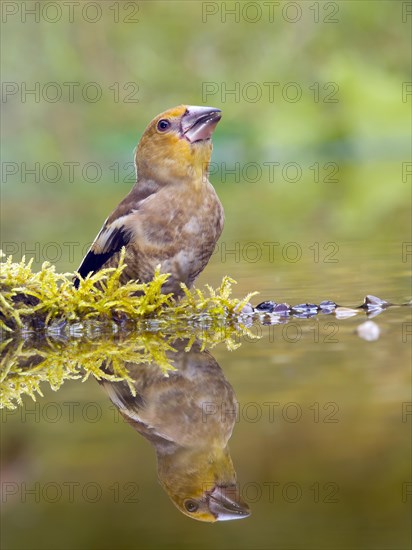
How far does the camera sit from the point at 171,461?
2316 mm

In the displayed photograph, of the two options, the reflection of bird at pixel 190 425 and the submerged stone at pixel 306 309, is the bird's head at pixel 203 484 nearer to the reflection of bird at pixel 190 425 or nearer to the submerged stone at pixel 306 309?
the reflection of bird at pixel 190 425

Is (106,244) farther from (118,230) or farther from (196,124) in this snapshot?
(196,124)

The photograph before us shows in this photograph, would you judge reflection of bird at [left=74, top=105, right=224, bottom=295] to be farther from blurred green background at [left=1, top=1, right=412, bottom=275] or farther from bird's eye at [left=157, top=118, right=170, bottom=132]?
blurred green background at [left=1, top=1, right=412, bottom=275]

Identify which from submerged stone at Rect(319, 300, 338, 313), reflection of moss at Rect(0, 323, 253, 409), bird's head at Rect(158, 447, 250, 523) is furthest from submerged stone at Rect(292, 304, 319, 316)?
bird's head at Rect(158, 447, 250, 523)

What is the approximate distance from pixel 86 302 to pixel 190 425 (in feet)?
5.47

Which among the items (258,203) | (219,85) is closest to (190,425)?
(258,203)

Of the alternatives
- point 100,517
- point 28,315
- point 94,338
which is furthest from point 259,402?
point 28,315

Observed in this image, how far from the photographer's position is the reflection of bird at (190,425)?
2127 mm

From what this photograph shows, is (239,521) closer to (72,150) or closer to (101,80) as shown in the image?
(72,150)

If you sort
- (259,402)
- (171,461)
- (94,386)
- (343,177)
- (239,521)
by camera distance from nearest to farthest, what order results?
(239,521) → (171,461) → (259,402) → (94,386) → (343,177)

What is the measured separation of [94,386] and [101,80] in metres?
15.5

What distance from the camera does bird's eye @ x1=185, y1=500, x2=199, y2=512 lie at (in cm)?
205

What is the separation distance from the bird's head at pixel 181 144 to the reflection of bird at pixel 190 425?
85cm

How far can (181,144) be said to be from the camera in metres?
4.14
